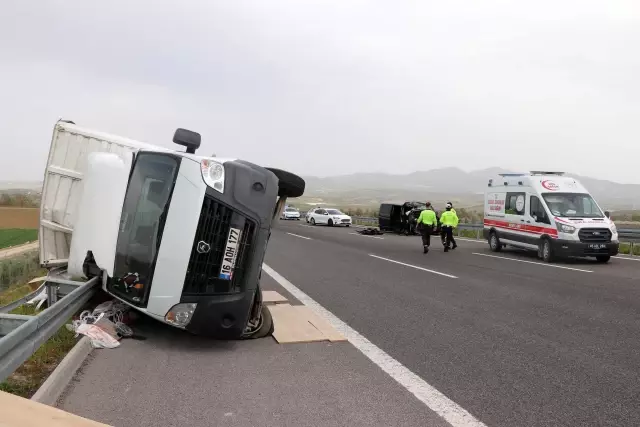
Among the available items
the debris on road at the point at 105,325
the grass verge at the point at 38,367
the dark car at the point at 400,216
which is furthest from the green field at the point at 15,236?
the grass verge at the point at 38,367

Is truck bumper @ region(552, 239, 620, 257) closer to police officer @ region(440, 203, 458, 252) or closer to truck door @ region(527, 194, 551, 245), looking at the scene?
truck door @ region(527, 194, 551, 245)

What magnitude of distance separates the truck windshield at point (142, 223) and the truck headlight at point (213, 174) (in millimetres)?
319

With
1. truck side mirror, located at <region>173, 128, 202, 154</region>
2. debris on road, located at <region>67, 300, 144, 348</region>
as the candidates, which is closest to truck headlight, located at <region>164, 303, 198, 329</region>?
debris on road, located at <region>67, 300, 144, 348</region>

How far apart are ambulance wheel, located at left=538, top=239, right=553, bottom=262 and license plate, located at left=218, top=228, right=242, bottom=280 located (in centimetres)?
1140

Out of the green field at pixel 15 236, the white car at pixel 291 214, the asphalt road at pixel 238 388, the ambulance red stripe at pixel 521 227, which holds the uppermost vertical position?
the ambulance red stripe at pixel 521 227

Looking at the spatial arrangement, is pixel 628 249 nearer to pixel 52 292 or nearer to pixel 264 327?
pixel 264 327

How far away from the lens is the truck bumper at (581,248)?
13508 mm

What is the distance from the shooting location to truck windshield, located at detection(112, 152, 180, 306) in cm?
511

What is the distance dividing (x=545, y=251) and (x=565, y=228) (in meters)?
0.88

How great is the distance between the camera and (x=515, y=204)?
622 inches

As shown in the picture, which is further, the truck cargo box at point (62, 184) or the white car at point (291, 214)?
the white car at point (291, 214)

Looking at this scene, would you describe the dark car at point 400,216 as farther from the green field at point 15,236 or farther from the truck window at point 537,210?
the green field at point 15,236

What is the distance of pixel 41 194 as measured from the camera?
6.93m

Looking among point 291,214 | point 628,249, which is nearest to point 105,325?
point 628,249
